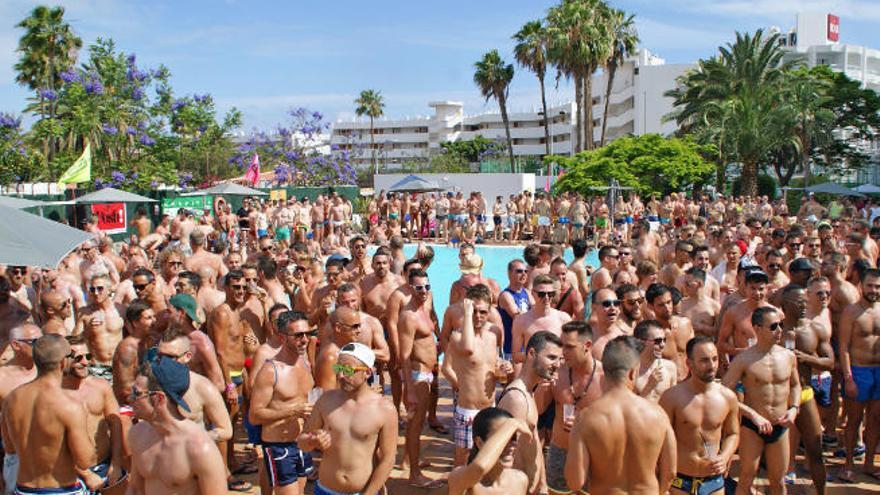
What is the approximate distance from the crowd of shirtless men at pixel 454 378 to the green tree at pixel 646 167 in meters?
23.8

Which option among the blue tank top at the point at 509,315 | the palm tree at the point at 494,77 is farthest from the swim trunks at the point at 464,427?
the palm tree at the point at 494,77

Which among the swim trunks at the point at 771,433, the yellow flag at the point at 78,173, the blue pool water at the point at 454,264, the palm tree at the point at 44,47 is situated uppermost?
the palm tree at the point at 44,47

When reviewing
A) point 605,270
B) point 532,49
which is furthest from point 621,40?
point 605,270

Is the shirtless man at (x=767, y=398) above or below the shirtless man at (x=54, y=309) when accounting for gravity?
below

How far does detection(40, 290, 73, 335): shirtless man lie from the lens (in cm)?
593

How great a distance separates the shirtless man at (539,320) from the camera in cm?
594

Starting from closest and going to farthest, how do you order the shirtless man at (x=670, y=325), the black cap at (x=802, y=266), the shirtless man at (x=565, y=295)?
1. the shirtless man at (x=670, y=325)
2. the black cap at (x=802, y=266)
3. the shirtless man at (x=565, y=295)

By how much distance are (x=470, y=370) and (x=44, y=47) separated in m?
37.4

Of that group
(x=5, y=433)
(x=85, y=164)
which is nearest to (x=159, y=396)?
(x=5, y=433)

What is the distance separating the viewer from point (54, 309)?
237 inches

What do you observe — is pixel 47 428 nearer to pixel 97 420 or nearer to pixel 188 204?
pixel 97 420

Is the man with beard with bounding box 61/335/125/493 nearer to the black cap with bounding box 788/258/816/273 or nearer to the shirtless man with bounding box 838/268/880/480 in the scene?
the shirtless man with bounding box 838/268/880/480

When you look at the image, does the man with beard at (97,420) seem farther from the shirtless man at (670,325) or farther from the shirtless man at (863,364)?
the shirtless man at (863,364)

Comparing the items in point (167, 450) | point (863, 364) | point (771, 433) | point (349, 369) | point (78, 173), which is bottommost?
point (771, 433)
